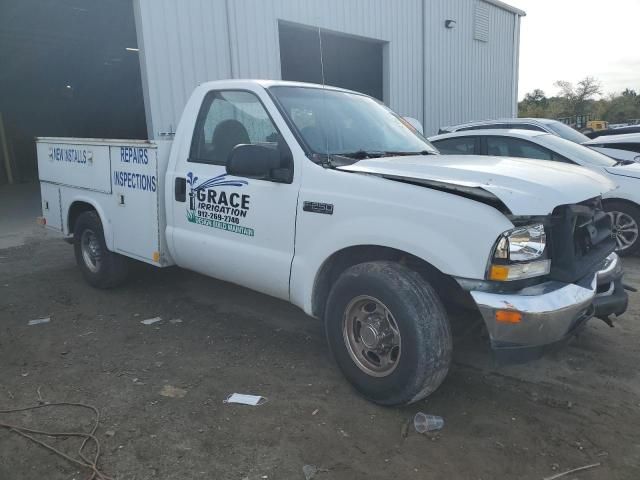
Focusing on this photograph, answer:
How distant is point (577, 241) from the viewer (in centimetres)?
324

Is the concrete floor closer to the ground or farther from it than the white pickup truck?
closer to the ground

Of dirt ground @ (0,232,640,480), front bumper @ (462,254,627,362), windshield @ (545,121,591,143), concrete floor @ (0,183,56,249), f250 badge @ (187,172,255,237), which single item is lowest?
dirt ground @ (0,232,640,480)

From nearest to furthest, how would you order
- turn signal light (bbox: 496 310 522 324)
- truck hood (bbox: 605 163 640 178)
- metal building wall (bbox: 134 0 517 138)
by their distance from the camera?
turn signal light (bbox: 496 310 522 324)
truck hood (bbox: 605 163 640 178)
metal building wall (bbox: 134 0 517 138)

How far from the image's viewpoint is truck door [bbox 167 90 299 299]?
3750 mm

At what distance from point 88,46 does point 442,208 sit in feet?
56.3

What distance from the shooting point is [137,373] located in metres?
3.84

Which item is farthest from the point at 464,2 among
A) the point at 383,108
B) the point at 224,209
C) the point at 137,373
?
the point at 137,373

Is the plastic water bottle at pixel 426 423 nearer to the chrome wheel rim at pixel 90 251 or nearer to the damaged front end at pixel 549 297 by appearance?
the damaged front end at pixel 549 297

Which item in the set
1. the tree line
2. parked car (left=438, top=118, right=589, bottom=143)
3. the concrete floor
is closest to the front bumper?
parked car (left=438, top=118, right=589, bottom=143)

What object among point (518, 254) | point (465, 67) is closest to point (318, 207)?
point (518, 254)

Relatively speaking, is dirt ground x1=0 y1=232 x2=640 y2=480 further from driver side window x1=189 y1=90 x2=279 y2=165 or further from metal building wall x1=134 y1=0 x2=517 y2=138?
metal building wall x1=134 y1=0 x2=517 y2=138

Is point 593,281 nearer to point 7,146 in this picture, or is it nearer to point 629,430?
point 629,430

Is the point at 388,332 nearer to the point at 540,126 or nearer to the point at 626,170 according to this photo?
the point at 626,170

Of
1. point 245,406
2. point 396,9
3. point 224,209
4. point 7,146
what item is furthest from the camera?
point 7,146
